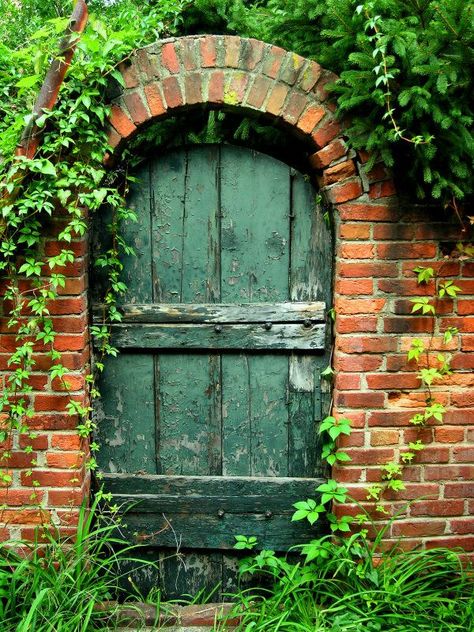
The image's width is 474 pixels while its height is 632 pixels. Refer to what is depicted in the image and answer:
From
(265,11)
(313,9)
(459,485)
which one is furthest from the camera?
(265,11)

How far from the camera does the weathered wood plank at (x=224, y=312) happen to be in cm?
252

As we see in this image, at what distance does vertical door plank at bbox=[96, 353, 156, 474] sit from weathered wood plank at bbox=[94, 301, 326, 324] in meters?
0.20

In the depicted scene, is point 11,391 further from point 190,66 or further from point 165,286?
point 190,66

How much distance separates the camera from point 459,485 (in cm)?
248

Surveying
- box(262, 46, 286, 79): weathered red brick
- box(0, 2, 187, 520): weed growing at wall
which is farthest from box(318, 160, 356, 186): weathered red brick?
box(0, 2, 187, 520): weed growing at wall

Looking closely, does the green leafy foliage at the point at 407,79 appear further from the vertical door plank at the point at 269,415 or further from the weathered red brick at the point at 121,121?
the vertical door plank at the point at 269,415

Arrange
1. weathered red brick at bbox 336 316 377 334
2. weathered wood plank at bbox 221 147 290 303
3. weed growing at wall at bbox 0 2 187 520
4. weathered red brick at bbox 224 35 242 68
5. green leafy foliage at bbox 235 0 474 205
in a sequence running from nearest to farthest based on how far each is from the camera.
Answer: green leafy foliage at bbox 235 0 474 205
weed growing at wall at bbox 0 2 187 520
weathered red brick at bbox 224 35 242 68
weathered red brick at bbox 336 316 377 334
weathered wood plank at bbox 221 147 290 303

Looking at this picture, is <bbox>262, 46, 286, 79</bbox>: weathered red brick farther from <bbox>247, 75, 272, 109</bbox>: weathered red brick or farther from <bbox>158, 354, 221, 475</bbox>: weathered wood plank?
<bbox>158, 354, 221, 475</bbox>: weathered wood plank

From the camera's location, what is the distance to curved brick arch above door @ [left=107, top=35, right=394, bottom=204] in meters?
2.29

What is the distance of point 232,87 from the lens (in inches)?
91.2

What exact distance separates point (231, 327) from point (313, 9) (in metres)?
1.33

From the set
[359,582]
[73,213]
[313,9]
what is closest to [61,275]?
[73,213]

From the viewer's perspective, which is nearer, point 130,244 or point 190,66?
point 190,66

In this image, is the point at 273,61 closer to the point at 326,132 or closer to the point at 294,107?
the point at 294,107
